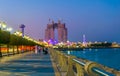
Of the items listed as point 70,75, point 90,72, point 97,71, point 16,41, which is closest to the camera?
point 90,72

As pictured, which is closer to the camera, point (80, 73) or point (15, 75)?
point (80, 73)

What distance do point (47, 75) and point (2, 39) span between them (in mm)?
53827

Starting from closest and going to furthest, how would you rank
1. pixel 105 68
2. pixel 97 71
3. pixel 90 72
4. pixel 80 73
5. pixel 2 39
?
1. pixel 105 68
2. pixel 90 72
3. pixel 97 71
4. pixel 80 73
5. pixel 2 39

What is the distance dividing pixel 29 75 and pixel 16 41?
7953cm

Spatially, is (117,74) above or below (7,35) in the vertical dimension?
below

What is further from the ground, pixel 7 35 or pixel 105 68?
pixel 7 35

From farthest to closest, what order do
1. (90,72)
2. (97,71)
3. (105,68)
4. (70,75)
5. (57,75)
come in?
1. (57,75)
2. (70,75)
3. (97,71)
4. (90,72)
5. (105,68)

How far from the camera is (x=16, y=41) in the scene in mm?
100938

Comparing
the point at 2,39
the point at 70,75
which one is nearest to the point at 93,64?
the point at 70,75

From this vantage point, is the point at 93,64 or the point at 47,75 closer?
the point at 93,64

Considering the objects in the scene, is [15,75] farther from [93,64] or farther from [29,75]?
[93,64]

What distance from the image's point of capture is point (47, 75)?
22.0 metres

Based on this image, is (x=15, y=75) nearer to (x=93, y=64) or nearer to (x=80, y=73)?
(x=80, y=73)

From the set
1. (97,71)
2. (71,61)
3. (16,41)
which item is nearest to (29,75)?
(71,61)
